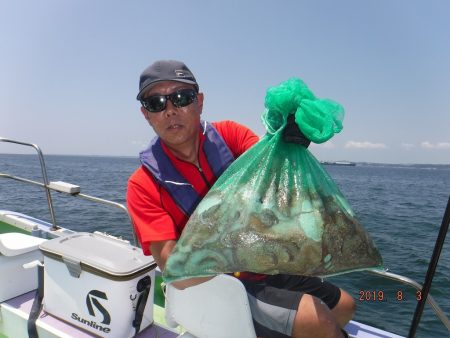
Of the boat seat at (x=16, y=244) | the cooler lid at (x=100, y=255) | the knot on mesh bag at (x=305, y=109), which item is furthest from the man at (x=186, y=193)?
the boat seat at (x=16, y=244)

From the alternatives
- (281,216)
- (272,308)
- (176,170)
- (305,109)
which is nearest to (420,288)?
(272,308)

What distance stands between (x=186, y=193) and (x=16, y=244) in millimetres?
1784

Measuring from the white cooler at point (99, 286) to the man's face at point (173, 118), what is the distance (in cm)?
89

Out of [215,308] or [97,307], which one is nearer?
[215,308]

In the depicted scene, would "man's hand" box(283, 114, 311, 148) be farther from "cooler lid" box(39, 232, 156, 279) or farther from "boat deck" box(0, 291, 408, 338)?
"boat deck" box(0, 291, 408, 338)

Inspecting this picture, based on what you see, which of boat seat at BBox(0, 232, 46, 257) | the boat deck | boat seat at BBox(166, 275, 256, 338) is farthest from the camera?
boat seat at BBox(0, 232, 46, 257)

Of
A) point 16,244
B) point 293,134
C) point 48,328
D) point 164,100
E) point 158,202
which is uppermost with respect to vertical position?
point 164,100

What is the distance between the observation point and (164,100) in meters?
1.95

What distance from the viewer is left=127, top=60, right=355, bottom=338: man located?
167 centimetres

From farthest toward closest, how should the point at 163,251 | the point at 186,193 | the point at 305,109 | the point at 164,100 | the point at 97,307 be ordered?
the point at 97,307 < the point at 186,193 < the point at 164,100 < the point at 163,251 < the point at 305,109

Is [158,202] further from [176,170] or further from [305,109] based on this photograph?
[305,109]

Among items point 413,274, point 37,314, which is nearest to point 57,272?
point 37,314

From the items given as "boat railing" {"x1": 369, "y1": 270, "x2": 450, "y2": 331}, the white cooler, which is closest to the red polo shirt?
the white cooler

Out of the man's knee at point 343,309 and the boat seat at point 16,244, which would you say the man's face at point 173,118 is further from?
the boat seat at point 16,244
